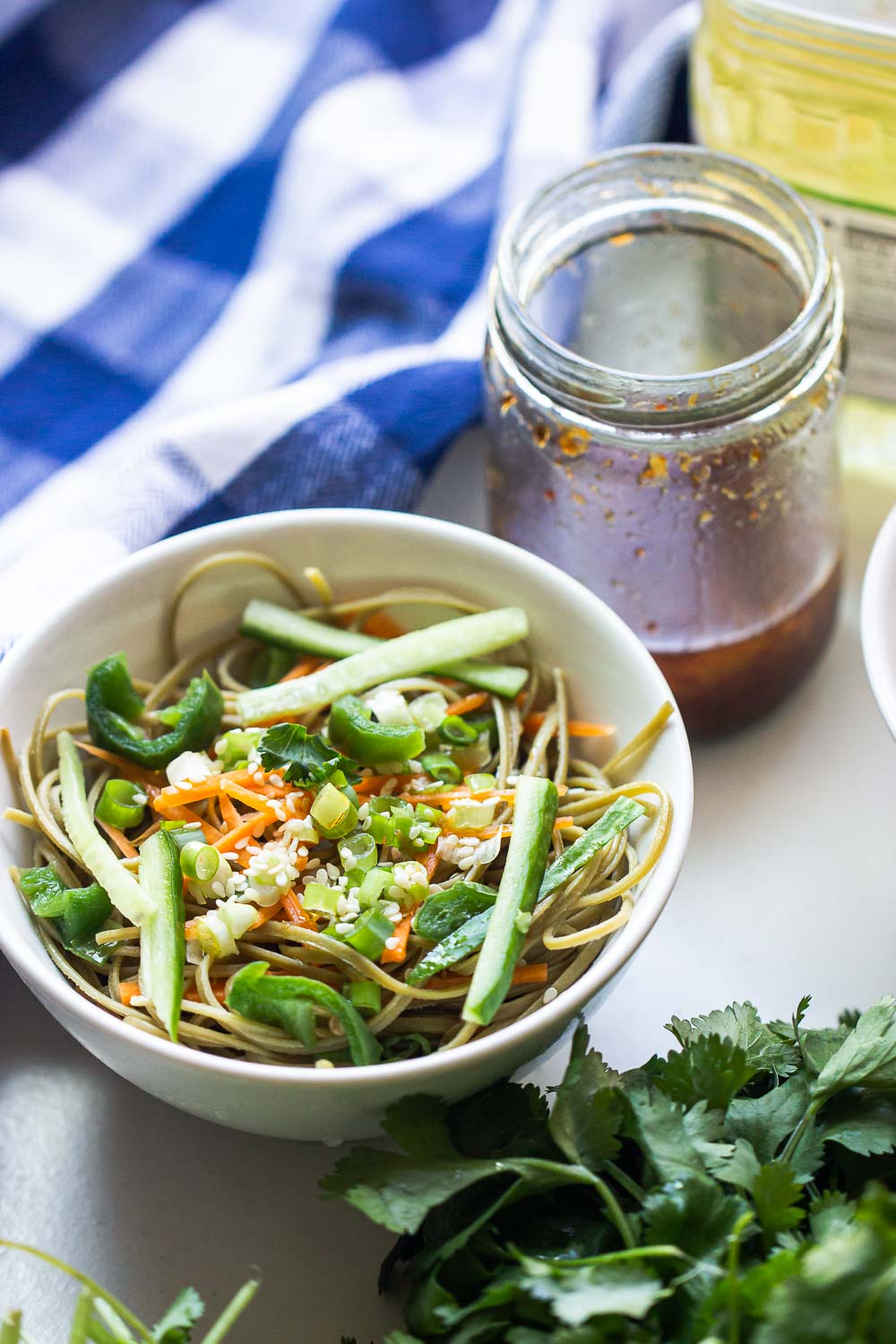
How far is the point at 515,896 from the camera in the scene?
40.8 inches

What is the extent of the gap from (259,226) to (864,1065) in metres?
1.18

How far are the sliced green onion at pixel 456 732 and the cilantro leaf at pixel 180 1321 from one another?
458 millimetres

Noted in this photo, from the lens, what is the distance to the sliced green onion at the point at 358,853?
1.07 m

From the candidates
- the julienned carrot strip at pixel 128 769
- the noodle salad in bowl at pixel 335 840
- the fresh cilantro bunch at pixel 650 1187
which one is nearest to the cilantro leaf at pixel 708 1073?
the fresh cilantro bunch at pixel 650 1187

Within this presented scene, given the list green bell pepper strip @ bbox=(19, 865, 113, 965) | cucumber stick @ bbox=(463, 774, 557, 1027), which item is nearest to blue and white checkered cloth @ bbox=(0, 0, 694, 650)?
green bell pepper strip @ bbox=(19, 865, 113, 965)

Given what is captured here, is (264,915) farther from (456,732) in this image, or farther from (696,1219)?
(696,1219)

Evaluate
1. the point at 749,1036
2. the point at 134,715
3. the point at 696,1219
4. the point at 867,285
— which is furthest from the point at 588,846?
the point at 867,285

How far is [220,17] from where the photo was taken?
185 cm

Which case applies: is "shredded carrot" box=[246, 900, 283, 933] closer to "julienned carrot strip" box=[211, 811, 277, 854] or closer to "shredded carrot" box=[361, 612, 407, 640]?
"julienned carrot strip" box=[211, 811, 277, 854]

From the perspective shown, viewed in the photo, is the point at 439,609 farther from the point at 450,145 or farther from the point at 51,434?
the point at 450,145

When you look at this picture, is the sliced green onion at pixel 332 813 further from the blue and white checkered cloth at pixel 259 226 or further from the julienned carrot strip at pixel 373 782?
the blue and white checkered cloth at pixel 259 226

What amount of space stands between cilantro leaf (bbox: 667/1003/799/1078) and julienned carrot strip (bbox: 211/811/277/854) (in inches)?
12.9

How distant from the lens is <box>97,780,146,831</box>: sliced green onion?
3.65ft

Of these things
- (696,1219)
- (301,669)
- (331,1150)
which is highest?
(301,669)
